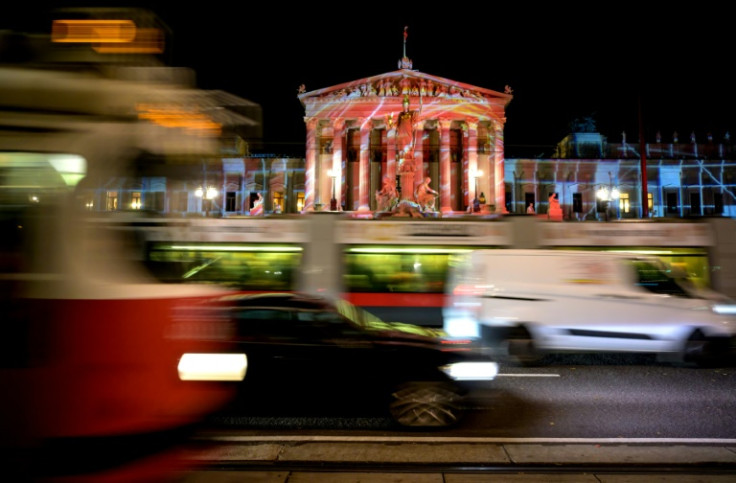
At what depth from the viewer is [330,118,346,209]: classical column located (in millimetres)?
49250

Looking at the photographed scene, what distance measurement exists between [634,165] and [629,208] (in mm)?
4324

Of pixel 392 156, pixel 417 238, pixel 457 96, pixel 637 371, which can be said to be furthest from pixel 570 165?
pixel 637 371

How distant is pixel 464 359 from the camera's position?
579cm

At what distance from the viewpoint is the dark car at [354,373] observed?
5672 mm

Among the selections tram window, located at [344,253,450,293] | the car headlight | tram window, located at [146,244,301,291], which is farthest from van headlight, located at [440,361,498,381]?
tram window, located at [146,244,301,291]

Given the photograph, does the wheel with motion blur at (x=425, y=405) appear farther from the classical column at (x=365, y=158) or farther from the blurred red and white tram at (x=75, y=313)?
the classical column at (x=365, y=158)

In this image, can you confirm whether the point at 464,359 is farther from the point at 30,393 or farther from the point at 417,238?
the point at 417,238

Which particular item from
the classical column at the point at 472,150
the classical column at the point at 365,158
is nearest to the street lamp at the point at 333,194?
the classical column at the point at 365,158

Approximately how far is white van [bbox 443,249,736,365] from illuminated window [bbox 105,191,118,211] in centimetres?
707

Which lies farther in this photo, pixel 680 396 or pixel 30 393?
pixel 680 396

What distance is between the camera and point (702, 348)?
A: 9.59m

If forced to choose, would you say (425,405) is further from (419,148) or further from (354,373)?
(419,148)

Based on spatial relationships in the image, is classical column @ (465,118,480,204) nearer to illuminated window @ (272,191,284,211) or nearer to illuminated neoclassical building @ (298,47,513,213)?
illuminated neoclassical building @ (298,47,513,213)

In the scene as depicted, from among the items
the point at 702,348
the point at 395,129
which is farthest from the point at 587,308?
the point at 395,129
